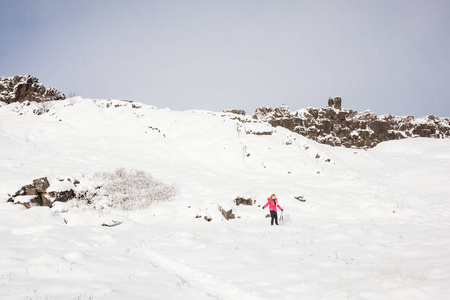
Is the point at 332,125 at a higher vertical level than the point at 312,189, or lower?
higher

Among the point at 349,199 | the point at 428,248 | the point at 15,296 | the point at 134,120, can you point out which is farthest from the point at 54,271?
the point at 134,120

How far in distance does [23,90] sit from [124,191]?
181 feet

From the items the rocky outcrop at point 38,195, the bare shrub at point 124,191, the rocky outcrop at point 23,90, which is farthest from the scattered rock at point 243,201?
the rocky outcrop at point 23,90

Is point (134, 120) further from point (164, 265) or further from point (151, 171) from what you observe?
point (164, 265)

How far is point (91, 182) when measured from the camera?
19938 millimetres

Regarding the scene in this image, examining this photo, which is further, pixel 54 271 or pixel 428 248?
pixel 428 248

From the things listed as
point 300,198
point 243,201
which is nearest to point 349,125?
point 300,198

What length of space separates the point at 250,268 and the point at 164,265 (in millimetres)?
3104

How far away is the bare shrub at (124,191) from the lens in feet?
61.5

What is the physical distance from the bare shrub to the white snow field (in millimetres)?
1010

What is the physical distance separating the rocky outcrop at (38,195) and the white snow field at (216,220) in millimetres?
575

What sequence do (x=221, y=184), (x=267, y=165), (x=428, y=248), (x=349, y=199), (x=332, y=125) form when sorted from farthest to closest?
(x=332, y=125)
(x=267, y=165)
(x=221, y=184)
(x=349, y=199)
(x=428, y=248)

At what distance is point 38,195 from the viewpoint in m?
17.3

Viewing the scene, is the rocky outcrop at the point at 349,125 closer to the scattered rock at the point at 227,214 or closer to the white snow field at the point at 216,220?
the white snow field at the point at 216,220
